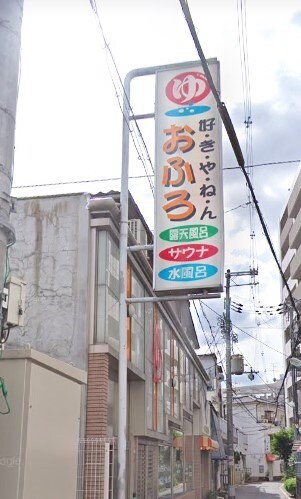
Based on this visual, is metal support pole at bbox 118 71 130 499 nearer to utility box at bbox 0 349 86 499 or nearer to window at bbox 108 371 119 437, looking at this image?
utility box at bbox 0 349 86 499

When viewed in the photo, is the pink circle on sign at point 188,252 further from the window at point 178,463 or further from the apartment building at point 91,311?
the window at point 178,463

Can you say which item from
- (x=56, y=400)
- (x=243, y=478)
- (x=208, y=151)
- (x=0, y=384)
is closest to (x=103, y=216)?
(x=208, y=151)

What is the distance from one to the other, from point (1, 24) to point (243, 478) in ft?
240

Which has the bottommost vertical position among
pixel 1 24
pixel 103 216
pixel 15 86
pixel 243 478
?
pixel 243 478

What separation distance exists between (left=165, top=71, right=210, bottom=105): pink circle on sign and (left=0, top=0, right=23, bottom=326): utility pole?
5.76 m

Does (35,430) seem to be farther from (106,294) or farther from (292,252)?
(292,252)

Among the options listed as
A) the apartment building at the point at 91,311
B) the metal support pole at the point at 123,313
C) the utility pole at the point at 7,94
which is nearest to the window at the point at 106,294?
the apartment building at the point at 91,311

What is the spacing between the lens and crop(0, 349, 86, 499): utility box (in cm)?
538

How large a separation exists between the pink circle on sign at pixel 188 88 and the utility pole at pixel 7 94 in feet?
18.9

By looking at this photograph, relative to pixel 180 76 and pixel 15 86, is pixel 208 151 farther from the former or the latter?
pixel 15 86

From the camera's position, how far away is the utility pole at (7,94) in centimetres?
360

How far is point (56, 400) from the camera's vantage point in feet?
20.7

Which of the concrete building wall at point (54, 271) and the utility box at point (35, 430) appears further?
the concrete building wall at point (54, 271)

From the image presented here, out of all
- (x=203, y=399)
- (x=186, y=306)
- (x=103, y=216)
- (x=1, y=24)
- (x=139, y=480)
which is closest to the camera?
(x=1, y=24)
